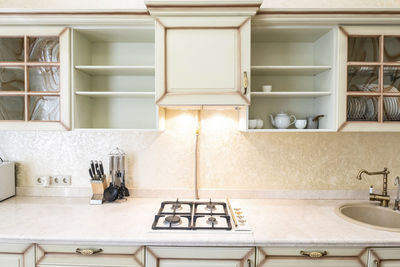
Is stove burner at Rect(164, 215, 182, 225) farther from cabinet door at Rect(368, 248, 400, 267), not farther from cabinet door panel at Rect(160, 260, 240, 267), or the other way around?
cabinet door at Rect(368, 248, 400, 267)

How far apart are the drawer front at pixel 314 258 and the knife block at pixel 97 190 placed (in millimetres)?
1198

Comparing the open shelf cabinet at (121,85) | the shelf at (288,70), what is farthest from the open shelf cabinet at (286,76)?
the open shelf cabinet at (121,85)

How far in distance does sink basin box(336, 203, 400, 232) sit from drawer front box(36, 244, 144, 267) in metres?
1.38

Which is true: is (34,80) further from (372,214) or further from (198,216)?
(372,214)

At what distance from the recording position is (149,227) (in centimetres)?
150

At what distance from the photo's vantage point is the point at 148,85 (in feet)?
6.68

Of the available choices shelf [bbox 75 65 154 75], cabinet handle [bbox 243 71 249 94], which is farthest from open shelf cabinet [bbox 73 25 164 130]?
cabinet handle [bbox 243 71 249 94]

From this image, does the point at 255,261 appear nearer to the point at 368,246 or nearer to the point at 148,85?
the point at 368,246

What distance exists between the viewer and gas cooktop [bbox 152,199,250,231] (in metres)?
1.49

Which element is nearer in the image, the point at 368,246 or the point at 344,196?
the point at 368,246

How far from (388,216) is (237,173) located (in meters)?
1.10

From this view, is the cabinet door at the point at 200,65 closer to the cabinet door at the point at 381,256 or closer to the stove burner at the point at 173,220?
the stove burner at the point at 173,220

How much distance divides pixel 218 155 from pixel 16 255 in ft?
4.70

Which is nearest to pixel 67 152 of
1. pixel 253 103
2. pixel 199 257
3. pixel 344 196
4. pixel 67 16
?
pixel 67 16
